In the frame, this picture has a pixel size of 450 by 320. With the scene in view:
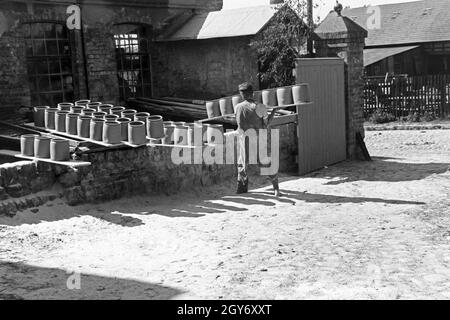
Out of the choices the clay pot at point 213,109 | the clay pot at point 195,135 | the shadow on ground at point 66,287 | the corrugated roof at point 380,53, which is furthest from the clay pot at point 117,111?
the corrugated roof at point 380,53

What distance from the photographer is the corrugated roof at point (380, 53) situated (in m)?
30.2

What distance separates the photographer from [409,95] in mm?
21438

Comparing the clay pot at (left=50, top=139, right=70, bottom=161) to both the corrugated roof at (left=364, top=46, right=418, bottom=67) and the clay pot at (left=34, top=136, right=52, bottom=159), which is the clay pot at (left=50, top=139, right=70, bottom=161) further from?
the corrugated roof at (left=364, top=46, right=418, bottom=67)

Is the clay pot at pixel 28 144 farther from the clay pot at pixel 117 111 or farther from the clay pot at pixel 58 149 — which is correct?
the clay pot at pixel 117 111

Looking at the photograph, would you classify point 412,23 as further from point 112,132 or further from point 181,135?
point 112,132

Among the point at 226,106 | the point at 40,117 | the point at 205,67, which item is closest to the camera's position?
the point at 40,117

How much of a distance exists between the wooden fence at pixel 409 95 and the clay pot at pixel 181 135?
1419 centimetres

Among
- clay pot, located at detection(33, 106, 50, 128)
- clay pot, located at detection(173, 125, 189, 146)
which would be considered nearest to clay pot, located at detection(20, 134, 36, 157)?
clay pot, located at detection(33, 106, 50, 128)

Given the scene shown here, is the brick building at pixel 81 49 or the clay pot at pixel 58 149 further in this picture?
the brick building at pixel 81 49

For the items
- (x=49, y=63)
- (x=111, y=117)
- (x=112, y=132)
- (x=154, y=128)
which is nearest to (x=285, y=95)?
(x=154, y=128)

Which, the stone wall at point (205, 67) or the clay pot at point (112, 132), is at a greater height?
the stone wall at point (205, 67)

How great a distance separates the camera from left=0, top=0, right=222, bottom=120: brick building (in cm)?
1167

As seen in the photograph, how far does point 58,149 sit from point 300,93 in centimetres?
454
